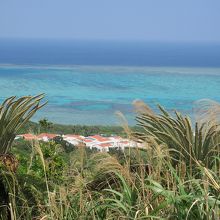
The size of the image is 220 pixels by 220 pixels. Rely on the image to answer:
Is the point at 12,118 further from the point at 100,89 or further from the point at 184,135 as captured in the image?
the point at 100,89

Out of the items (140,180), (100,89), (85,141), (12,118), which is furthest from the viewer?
(100,89)

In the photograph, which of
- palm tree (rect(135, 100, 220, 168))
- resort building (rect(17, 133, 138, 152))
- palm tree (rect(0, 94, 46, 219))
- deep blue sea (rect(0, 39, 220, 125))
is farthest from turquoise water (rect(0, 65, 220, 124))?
palm tree (rect(0, 94, 46, 219))

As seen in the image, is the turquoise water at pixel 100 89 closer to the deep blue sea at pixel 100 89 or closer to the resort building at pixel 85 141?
the deep blue sea at pixel 100 89

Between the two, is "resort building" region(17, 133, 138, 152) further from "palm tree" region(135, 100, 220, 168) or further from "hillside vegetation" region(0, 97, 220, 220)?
"palm tree" region(135, 100, 220, 168)

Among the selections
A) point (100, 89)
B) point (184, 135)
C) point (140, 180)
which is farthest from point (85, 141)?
point (100, 89)

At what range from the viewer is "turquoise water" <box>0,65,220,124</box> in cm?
3831

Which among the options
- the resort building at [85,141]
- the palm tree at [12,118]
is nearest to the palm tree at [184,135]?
the resort building at [85,141]

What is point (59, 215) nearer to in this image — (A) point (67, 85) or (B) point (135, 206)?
(B) point (135, 206)

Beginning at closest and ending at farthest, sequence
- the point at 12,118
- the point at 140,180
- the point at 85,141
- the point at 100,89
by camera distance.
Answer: the point at 140,180 < the point at 12,118 < the point at 85,141 < the point at 100,89

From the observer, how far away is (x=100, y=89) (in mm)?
52125

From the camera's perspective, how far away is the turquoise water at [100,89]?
126 feet

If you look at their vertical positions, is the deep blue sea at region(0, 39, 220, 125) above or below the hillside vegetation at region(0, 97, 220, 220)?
below

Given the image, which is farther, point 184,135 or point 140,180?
point 184,135

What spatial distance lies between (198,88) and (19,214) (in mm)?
51324
